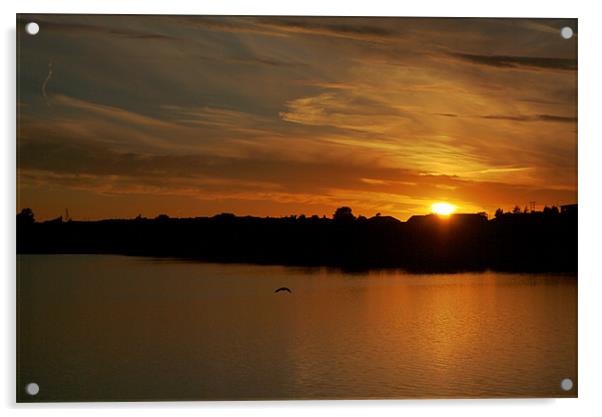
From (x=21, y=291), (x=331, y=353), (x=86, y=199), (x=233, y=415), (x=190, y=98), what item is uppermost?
(x=190, y=98)

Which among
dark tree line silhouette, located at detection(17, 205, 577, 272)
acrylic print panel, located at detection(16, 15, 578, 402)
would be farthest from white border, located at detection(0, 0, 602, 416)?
dark tree line silhouette, located at detection(17, 205, 577, 272)

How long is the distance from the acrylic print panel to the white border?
0.05m

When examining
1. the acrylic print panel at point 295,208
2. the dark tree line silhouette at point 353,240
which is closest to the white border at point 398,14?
the acrylic print panel at point 295,208

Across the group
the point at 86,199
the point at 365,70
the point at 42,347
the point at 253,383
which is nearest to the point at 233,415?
the point at 253,383

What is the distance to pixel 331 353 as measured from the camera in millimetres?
2896

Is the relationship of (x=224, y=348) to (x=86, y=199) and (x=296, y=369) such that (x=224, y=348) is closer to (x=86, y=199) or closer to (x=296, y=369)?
(x=296, y=369)

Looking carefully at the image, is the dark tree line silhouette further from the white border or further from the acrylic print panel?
the white border

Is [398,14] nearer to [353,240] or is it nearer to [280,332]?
[353,240]

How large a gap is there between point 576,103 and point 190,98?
1.48m

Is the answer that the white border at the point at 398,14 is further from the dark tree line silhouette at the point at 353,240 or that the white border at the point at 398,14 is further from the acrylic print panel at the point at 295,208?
the dark tree line silhouette at the point at 353,240

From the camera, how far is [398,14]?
2.96 meters

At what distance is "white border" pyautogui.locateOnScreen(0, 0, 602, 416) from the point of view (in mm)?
2873

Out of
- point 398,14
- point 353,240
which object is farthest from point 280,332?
point 398,14

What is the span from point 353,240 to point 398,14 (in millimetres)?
887
